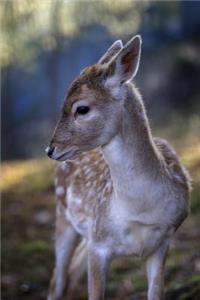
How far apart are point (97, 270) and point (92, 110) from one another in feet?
3.21

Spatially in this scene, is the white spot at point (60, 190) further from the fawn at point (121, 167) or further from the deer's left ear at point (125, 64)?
the deer's left ear at point (125, 64)

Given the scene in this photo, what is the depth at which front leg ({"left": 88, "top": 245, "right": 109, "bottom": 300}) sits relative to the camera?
14.5ft

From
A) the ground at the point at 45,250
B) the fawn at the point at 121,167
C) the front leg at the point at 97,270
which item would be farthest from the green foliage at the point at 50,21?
the front leg at the point at 97,270

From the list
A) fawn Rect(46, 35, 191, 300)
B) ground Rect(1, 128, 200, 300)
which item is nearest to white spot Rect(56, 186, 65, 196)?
fawn Rect(46, 35, 191, 300)

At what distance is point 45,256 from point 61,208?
1.83 meters

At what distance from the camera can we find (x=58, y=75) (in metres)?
13.3

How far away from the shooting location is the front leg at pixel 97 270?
442cm

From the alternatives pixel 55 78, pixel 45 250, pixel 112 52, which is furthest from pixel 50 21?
pixel 112 52

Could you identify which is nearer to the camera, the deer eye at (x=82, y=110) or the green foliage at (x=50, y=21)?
the deer eye at (x=82, y=110)

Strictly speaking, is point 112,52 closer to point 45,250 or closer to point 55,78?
point 45,250

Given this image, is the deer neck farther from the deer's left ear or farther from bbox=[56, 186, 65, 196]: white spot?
bbox=[56, 186, 65, 196]: white spot

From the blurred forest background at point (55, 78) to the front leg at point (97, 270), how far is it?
9.27ft

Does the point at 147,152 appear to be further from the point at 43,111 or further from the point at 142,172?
the point at 43,111

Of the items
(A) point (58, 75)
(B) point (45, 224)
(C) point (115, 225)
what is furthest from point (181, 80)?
(C) point (115, 225)
